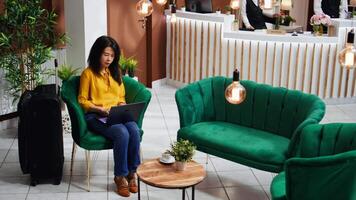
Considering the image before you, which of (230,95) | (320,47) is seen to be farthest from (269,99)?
(320,47)

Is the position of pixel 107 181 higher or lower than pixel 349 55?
lower

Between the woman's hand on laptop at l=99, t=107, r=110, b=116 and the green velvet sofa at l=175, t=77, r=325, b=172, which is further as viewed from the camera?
A: the woman's hand on laptop at l=99, t=107, r=110, b=116

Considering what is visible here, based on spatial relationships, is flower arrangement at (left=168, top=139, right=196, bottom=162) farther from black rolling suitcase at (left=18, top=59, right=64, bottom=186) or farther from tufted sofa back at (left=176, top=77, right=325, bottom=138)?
black rolling suitcase at (left=18, top=59, right=64, bottom=186)

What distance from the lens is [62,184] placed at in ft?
17.0

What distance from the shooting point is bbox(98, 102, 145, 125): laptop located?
496cm

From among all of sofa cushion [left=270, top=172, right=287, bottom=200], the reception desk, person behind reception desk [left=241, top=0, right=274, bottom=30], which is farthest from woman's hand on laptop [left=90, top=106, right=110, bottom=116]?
person behind reception desk [left=241, top=0, right=274, bottom=30]

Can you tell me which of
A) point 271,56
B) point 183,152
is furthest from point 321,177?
point 271,56

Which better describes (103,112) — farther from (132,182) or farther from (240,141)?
(240,141)

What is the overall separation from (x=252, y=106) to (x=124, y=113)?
1.32m

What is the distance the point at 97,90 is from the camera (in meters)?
5.19

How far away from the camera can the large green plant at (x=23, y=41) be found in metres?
5.96

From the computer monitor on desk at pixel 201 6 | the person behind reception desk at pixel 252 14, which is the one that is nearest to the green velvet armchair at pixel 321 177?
the computer monitor on desk at pixel 201 6

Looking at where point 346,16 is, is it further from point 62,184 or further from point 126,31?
point 62,184

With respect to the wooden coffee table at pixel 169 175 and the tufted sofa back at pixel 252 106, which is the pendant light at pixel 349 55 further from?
the wooden coffee table at pixel 169 175
